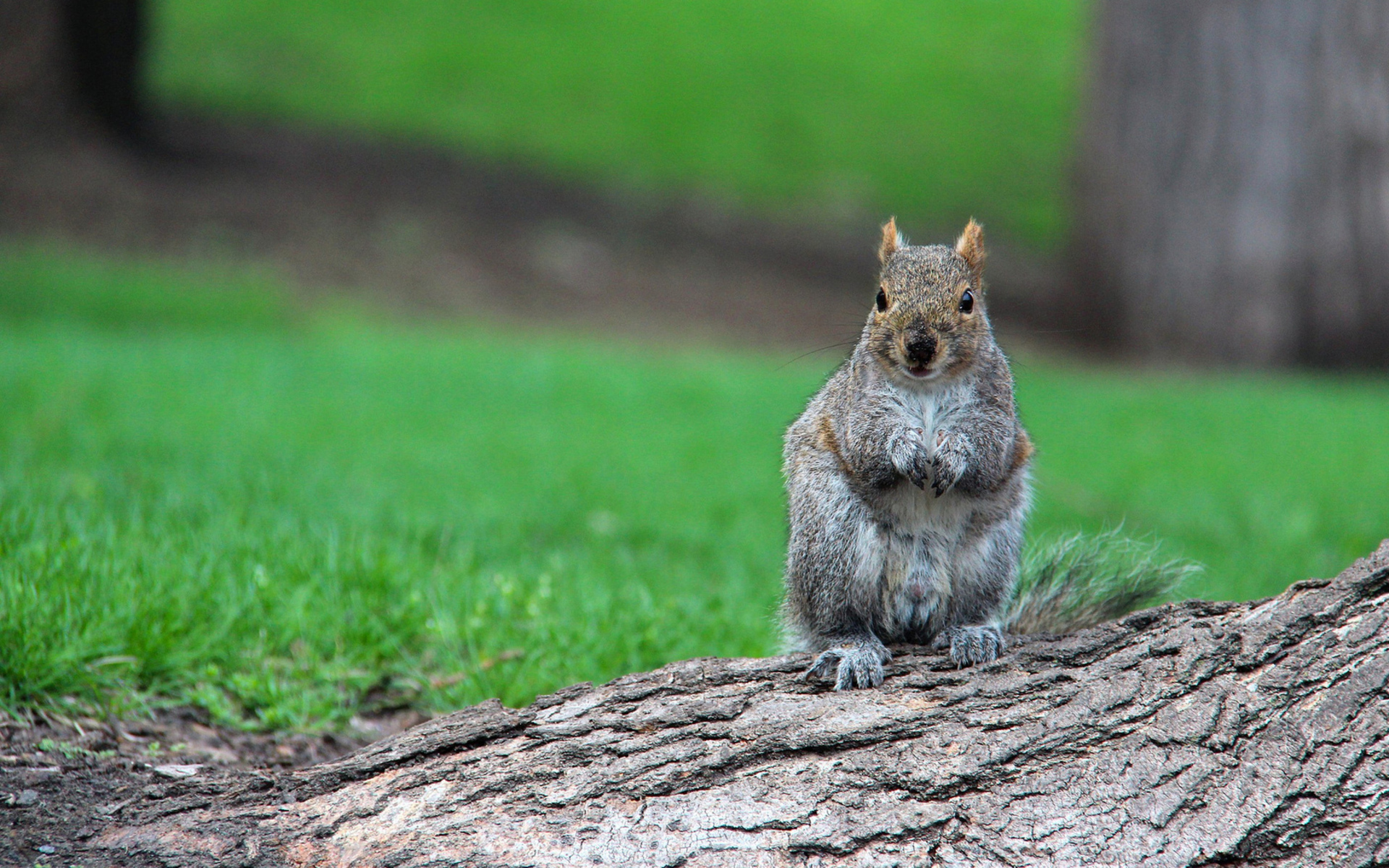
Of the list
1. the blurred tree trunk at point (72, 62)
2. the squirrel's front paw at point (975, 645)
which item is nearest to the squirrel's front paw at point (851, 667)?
the squirrel's front paw at point (975, 645)

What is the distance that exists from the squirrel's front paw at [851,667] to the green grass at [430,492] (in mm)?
709

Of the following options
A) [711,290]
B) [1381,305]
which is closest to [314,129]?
[711,290]

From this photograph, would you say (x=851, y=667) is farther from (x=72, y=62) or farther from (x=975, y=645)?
(x=72, y=62)

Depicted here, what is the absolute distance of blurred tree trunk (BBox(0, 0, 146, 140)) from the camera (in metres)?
10.7

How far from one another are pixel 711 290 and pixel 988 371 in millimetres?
9893

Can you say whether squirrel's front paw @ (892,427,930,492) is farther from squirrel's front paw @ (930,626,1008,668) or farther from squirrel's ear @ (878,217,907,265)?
squirrel's ear @ (878,217,907,265)

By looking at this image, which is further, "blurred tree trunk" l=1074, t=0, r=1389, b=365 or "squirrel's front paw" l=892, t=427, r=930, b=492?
"blurred tree trunk" l=1074, t=0, r=1389, b=365

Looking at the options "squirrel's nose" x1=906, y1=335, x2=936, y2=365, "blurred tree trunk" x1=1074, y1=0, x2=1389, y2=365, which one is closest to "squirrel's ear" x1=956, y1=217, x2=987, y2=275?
"squirrel's nose" x1=906, y1=335, x2=936, y2=365

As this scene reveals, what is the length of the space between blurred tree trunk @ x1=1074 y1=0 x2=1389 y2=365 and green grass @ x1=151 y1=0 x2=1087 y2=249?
147 inches

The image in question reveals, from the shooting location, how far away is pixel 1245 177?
884 centimetres

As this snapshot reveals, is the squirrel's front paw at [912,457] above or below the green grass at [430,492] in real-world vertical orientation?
above

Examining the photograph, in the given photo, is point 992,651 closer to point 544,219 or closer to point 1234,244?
point 1234,244

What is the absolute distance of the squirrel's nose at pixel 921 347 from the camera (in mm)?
2303

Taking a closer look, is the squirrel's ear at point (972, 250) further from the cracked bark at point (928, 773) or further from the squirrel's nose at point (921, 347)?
the cracked bark at point (928, 773)
